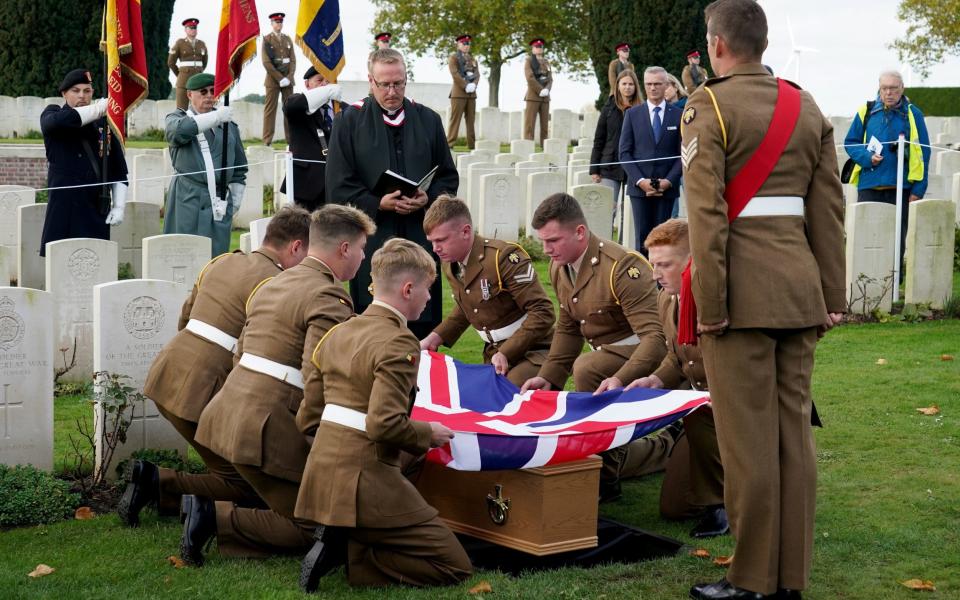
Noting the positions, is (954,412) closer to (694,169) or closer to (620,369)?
(620,369)

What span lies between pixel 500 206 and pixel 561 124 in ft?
58.9

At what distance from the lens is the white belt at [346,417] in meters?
5.00

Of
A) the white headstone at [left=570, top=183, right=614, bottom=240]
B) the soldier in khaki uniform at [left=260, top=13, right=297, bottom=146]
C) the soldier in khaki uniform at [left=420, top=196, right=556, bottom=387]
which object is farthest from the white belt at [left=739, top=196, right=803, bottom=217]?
the soldier in khaki uniform at [left=260, top=13, right=297, bottom=146]

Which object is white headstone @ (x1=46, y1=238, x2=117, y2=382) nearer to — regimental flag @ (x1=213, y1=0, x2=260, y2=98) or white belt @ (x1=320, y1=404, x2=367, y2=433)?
regimental flag @ (x1=213, y1=0, x2=260, y2=98)

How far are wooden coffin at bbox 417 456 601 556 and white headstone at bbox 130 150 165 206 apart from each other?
498 inches

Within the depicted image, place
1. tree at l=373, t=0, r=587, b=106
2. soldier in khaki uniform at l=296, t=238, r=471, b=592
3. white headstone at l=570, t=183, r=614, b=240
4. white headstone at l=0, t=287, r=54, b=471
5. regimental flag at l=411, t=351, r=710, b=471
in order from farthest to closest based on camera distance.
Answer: tree at l=373, t=0, r=587, b=106
white headstone at l=570, t=183, r=614, b=240
white headstone at l=0, t=287, r=54, b=471
regimental flag at l=411, t=351, r=710, b=471
soldier in khaki uniform at l=296, t=238, r=471, b=592

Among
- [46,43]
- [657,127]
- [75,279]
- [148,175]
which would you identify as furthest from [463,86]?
[75,279]

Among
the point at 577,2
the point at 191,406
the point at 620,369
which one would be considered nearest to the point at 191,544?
the point at 191,406

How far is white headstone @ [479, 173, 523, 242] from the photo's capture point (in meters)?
15.3

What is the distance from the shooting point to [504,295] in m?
7.25

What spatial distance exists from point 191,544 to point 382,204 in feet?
9.68

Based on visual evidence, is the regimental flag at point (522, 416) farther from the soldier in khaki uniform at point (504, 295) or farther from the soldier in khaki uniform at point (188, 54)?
the soldier in khaki uniform at point (188, 54)

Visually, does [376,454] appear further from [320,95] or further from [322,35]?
[322,35]

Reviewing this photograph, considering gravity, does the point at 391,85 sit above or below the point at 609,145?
above
